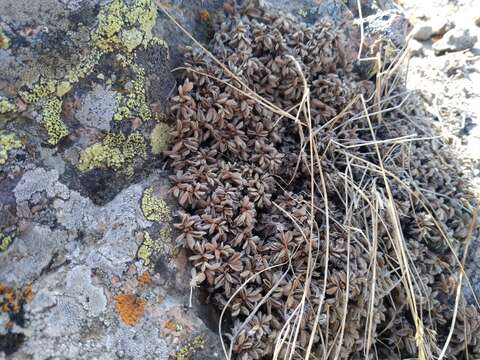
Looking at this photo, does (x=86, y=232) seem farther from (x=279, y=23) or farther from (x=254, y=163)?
(x=279, y=23)

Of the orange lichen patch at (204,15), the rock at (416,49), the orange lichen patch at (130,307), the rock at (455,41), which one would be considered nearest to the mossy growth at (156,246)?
the orange lichen patch at (130,307)

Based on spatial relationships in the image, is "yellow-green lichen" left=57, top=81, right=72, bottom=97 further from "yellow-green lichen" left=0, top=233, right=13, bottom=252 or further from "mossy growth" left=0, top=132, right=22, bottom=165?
"yellow-green lichen" left=0, top=233, right=13, bottom=252

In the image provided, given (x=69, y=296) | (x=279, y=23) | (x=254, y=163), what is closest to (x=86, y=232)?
(x=69, y=296)

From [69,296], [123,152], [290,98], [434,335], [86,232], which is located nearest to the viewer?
[69,296]

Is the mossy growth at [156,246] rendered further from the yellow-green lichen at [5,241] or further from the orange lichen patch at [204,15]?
the orange lichen patch at [204,15]

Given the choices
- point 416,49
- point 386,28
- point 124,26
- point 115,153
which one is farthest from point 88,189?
point 416,49

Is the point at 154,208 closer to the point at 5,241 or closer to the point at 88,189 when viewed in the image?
the point at 88,189
